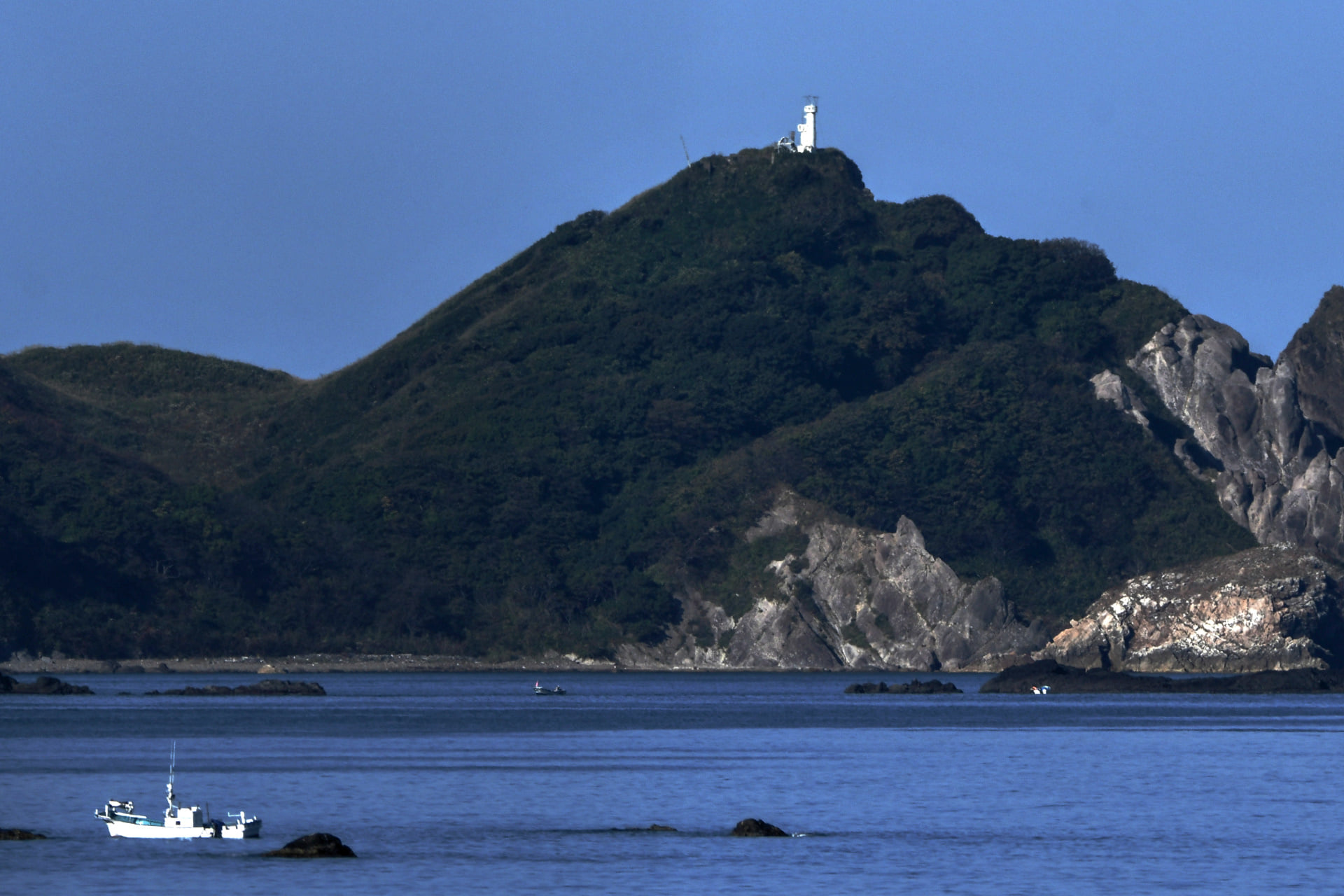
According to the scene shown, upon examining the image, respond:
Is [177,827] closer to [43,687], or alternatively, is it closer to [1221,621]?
Answer: [43,687]

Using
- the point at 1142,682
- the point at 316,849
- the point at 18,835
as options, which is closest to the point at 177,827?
the point at 18,835

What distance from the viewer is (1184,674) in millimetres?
194000

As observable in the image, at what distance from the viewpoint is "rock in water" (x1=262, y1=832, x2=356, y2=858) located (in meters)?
51.3

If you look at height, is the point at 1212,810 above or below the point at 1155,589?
below

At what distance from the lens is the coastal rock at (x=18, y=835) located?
179ft

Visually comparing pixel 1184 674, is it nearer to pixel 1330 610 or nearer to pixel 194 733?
pixel 1330 610

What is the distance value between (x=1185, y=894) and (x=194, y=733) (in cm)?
6827

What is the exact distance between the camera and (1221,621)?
18612 cm

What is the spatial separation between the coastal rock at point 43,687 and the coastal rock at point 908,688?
61747 mm

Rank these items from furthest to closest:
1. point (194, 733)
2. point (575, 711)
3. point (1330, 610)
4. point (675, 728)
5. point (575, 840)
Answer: point (1330, 610), point (575, 711), point (675, 728), point (194, 733), point (575, 840)

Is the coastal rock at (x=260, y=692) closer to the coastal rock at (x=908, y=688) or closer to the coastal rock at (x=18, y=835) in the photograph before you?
the coastal rock at (x=908, y=688)

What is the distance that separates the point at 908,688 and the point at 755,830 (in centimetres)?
10904

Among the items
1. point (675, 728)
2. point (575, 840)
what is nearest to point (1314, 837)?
point (575, 840)

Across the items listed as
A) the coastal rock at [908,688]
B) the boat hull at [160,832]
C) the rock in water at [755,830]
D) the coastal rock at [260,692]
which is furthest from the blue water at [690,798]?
the coastal rock at [908,688]
